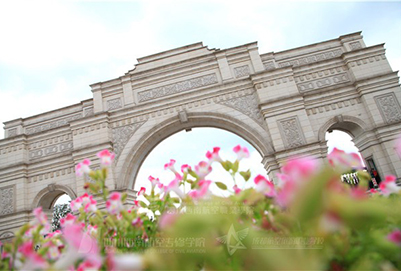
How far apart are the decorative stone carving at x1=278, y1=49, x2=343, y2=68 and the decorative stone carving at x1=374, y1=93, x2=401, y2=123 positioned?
2.19 meters

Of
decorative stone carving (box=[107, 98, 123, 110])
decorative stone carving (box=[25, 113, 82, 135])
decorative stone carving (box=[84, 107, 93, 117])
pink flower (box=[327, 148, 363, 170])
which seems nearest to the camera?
pink flower (box=[327, 148, 363, 170])

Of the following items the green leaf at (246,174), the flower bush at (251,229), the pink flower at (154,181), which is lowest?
the flower bush at (251,229)

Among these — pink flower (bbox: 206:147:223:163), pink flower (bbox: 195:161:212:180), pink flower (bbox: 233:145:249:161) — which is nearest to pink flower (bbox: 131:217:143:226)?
pink flower (bbox: 195:161:212:180)

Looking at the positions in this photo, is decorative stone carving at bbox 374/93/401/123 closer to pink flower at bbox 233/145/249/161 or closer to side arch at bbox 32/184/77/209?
pink flower at bbox 233/145/249/161

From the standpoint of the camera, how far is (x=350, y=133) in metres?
8.56

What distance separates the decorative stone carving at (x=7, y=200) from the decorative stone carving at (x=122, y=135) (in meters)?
3.99

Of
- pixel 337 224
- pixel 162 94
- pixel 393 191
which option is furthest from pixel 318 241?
pixel 162 94

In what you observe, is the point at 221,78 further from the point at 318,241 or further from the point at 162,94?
the point at 318,241

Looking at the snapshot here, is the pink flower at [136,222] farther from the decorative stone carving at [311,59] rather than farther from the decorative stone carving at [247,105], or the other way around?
the decorative stone carving at [311,59]

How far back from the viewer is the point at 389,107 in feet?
25.5

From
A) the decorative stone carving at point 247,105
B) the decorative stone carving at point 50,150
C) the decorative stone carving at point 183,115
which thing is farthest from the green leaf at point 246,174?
the decorative stone carving at point 50,150

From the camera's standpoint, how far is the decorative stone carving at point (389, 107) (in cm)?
762

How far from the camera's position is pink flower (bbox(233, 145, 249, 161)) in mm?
1456

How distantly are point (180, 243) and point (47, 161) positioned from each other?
401 inches
